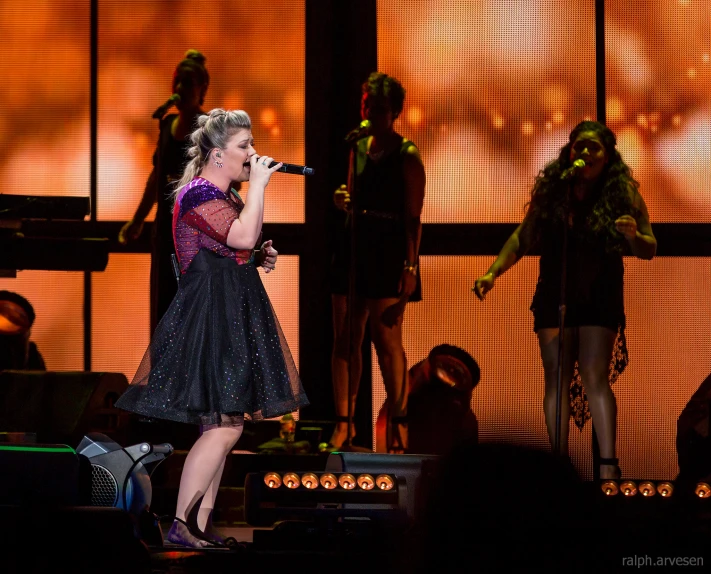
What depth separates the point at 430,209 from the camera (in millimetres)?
6332

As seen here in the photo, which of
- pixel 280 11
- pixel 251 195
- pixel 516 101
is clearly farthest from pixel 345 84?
pixel 251 195

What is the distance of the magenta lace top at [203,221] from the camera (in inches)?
139

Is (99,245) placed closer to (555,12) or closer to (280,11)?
(280,11)

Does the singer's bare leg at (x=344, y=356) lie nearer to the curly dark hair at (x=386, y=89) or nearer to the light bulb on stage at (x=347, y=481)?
the curly dark hair at (x=386, y=89)

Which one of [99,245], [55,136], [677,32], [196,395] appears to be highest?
[677,32]

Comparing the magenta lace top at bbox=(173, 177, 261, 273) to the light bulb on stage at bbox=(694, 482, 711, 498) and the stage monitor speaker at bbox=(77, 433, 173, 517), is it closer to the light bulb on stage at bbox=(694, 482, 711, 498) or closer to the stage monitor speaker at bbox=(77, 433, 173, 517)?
the stage monitor speaker at bbox=(77, 433, 173, 517)

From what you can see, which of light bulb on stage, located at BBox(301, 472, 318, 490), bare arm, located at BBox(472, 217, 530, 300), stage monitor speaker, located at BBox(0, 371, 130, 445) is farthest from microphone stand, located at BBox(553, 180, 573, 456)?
stage monitor speaker, located at BBox(0, 371, 130, 445)

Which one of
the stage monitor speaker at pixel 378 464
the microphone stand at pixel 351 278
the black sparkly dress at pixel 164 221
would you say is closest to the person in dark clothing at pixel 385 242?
the microphone stand at pixel 351 278

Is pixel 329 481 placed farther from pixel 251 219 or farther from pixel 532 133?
pixel 532 133

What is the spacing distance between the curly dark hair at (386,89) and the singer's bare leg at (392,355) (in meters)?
1.02

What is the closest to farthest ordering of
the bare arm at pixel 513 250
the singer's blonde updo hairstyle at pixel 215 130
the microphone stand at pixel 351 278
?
the singer's blonde updo hairstyle at pixel 215 130
the microphone stand at pixel 351 278
the bare arm at pixel 513 250

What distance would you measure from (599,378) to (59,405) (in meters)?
2.62

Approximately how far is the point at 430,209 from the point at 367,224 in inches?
31.8

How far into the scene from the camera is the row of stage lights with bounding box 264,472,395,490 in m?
3.49
